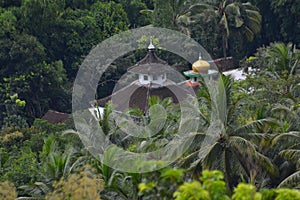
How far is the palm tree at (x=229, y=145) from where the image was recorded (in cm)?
1383

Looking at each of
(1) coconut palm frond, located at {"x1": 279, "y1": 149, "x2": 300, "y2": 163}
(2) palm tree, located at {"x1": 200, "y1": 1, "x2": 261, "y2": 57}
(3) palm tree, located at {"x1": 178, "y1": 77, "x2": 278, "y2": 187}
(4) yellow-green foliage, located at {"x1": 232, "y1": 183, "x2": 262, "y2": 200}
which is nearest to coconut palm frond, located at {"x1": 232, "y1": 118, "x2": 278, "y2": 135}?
(3) palm tree, located at {"x1": 178, "y1": 77, "x2": 278, "y2": 187}

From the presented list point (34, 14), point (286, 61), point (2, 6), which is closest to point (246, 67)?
point (286, 61)

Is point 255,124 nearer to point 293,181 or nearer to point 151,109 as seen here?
point 293,181

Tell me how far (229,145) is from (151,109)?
4.47 metres

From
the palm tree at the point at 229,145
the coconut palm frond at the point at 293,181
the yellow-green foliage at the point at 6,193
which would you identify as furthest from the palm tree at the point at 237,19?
the yellow-green foliage at the point at 6,193

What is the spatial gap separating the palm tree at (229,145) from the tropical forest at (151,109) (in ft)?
0.09

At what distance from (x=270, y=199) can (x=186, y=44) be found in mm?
21705

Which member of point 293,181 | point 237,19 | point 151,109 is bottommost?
point 293,181

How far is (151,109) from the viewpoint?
18.0 m

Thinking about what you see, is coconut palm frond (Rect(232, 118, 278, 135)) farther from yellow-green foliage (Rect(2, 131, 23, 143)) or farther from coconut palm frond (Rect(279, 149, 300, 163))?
yellow-green foliage (Rect(2, 131, 23, 143))

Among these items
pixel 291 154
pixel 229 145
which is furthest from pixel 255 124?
pixel 291 154

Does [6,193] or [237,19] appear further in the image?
[237,19]

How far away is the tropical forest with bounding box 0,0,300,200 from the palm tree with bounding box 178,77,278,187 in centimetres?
3

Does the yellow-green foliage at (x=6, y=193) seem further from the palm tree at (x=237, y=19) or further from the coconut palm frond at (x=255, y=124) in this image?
the palm tree at (x=237, y=19)
